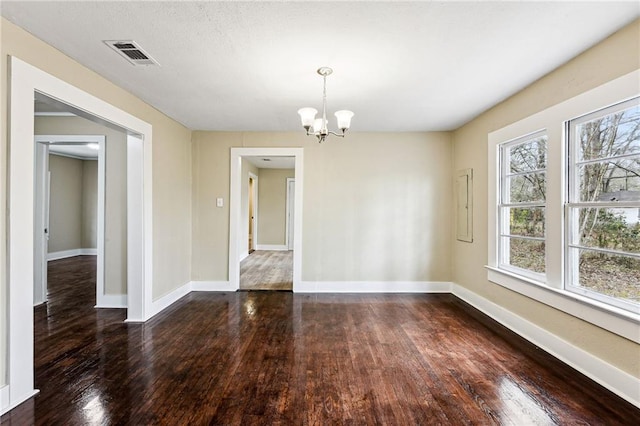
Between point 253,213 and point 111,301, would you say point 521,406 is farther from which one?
point 253,213

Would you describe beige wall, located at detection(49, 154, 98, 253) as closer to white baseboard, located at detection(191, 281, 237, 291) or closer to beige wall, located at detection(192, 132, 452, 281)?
white baseboard, located at detection(191, 281, 237, 291)

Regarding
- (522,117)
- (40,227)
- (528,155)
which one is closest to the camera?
(522,117)

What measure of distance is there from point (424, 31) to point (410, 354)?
2.51m

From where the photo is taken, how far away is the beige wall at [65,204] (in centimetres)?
733

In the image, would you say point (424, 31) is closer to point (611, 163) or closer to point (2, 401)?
point (611, 163)

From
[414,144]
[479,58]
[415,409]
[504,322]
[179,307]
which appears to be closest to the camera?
[415,409]

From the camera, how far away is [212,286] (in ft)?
15.1

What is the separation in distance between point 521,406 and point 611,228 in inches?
57.2

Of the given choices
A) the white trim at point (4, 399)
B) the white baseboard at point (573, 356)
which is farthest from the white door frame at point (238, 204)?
the white trim at point (4, 399)

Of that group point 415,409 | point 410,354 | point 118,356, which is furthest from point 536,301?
point 118,356

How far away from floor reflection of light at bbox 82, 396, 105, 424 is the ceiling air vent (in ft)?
8.03

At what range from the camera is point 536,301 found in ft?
9.18

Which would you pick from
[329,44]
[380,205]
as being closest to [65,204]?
[380,205]

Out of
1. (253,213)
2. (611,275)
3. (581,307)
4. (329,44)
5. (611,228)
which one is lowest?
(581,307)
